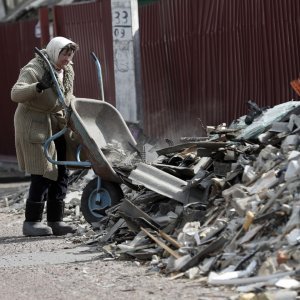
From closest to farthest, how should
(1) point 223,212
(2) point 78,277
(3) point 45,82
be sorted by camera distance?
(2) point 78,277, (1) point 223,212, (3) point 45,82

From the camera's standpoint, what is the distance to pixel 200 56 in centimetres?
1284

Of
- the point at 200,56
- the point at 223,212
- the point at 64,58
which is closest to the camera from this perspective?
the point at 223,212

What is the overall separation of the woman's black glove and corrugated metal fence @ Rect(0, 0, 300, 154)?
293 cm

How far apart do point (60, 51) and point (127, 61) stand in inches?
200

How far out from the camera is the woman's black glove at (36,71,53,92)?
351 inches

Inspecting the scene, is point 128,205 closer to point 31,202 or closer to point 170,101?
point 31,202

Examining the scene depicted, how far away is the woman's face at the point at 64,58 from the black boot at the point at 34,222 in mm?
1308

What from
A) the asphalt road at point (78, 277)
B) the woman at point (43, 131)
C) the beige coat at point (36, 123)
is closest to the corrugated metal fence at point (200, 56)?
the woman at point (43, 131)

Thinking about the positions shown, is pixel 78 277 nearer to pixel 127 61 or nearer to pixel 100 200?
pixel 100 200

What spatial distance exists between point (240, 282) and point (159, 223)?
5.94ft

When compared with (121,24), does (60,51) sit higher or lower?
higher

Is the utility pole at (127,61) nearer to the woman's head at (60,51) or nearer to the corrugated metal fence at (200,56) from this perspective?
the corrugated metal fence at (200,56)

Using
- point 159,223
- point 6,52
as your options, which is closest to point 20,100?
point 159,223

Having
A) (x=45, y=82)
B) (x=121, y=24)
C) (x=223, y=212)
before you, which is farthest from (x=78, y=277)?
(x=121, y=24)
